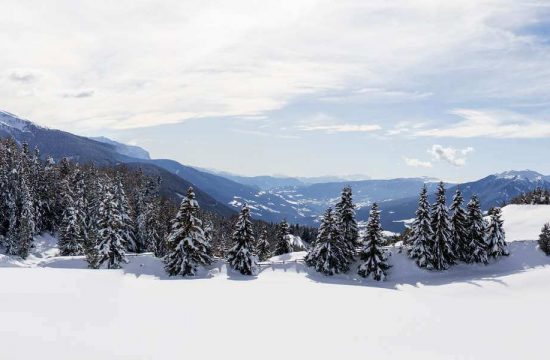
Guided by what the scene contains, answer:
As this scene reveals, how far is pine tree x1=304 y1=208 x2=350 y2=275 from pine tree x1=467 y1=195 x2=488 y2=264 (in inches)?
633

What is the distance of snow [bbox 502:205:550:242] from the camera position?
5944cm


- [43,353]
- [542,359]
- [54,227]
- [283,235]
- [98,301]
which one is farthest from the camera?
[54,227]

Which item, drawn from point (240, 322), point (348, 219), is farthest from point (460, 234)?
point (240, 322)

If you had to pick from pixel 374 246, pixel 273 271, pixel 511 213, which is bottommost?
pixel 273 271

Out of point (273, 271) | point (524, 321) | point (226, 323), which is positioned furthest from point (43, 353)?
point (273, 271)

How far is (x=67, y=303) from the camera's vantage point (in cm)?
1191

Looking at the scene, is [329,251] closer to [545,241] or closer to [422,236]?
[422,236]

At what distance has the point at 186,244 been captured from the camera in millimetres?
47188

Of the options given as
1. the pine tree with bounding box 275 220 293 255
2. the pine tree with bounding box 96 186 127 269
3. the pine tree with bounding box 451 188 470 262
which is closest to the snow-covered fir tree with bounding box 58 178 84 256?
the pine tree with bounding box 96 186 127 269

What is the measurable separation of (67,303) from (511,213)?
79.3 m

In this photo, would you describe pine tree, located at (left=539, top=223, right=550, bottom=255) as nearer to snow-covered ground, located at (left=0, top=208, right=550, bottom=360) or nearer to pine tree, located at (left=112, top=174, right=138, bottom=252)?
snow-covered ground, located at (left=0, top=208, right=550, bottom=360)

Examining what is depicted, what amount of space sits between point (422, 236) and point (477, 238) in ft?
23.7

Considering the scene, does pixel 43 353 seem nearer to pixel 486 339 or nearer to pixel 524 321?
pixel 486 339

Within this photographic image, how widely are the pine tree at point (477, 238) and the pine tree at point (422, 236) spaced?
538 cm
